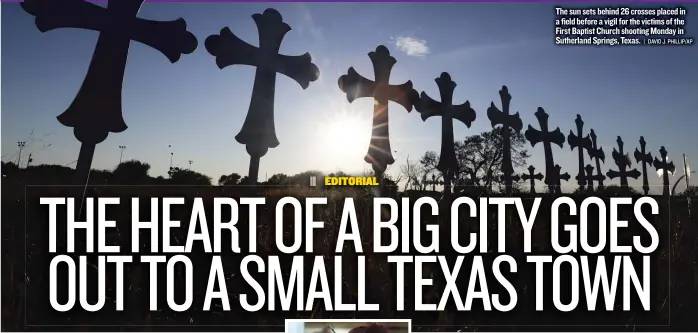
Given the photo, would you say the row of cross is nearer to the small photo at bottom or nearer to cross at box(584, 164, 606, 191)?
the small photo at bottom

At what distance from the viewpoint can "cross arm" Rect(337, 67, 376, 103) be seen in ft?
23.0

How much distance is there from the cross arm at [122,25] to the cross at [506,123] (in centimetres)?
615

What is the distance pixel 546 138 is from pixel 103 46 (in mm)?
9290

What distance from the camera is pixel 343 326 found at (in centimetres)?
274

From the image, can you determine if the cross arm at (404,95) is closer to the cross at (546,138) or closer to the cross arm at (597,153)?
the cross at (546,138)

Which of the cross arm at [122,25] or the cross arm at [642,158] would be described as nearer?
the cross arm at [122,25]

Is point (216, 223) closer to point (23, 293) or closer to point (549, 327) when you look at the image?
point (23, 293)

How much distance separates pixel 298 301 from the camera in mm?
4074

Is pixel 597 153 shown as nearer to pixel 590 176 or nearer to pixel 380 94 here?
pixel 590 176

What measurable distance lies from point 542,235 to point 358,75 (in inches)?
144

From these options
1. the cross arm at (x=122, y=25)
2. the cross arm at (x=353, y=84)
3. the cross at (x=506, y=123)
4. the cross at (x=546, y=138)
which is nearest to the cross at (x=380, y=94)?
the cross arm at (x=353, y=84)

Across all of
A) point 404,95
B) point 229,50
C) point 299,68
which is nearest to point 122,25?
point 229,50

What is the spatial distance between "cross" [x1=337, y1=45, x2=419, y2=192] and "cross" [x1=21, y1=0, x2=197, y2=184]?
219 centimetres

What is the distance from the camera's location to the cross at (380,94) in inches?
280
